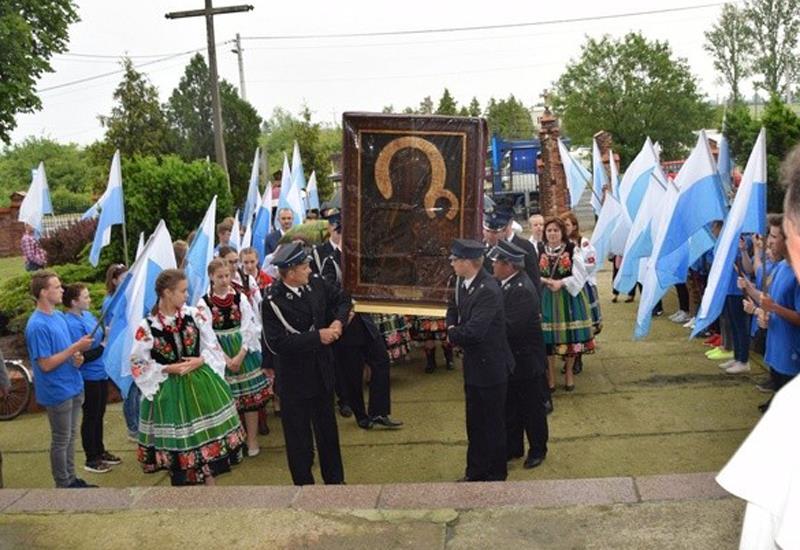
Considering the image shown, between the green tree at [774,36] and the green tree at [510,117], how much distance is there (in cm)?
1447

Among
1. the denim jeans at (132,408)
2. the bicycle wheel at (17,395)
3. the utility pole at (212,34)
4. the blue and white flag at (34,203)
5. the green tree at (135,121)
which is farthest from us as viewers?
the green tree at (135,121)

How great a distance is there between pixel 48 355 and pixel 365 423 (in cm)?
269

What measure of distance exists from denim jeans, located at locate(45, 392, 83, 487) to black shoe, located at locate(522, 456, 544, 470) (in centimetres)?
318

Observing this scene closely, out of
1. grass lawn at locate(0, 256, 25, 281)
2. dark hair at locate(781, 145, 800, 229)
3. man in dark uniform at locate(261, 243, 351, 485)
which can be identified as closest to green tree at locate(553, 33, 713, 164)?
grass lawn at locate(0, 256, 25, 281)

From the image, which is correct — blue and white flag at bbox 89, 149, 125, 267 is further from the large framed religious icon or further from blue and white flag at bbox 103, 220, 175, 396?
the large framed religious icon

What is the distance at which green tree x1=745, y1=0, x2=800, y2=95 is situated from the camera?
48.8 m

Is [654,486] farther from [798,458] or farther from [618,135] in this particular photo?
[618,135]

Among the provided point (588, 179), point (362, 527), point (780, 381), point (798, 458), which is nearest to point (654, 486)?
point (362, 527)

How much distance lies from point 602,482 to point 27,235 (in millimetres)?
11631

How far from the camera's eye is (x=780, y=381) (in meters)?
5.98

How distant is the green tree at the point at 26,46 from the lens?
2258 cm

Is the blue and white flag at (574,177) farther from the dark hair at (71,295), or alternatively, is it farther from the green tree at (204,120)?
the green tree at (204,120)

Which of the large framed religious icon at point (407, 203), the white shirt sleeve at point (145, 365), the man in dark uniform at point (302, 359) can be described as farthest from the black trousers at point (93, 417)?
the large framed religious icon at point (407, 203)

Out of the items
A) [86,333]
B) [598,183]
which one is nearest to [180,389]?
[86,333]
